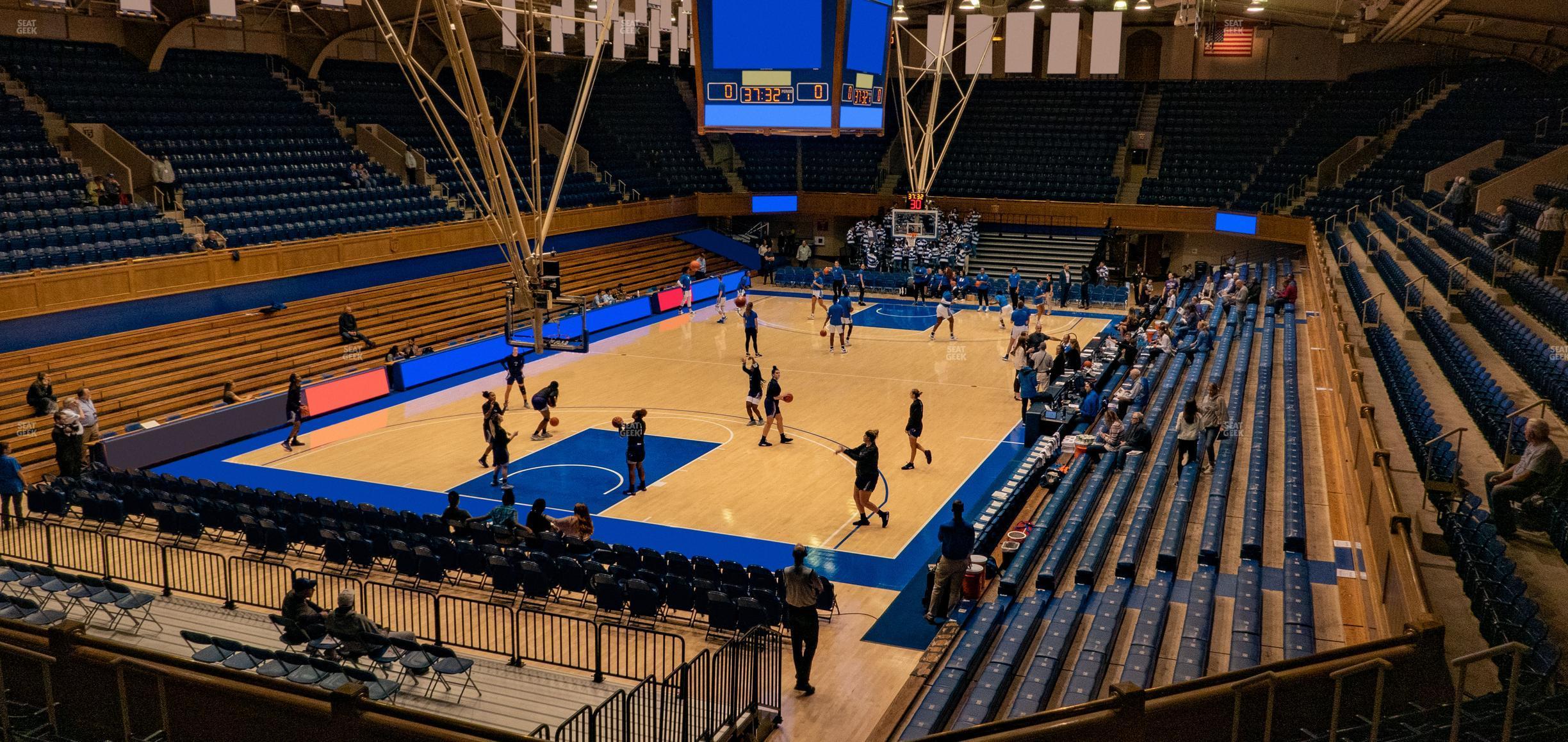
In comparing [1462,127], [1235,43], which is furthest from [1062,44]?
[1235,43]

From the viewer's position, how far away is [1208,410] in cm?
1569

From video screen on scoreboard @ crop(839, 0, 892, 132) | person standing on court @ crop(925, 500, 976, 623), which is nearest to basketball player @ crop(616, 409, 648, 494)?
person standing on court @ crop(925, 500, 976, 623)

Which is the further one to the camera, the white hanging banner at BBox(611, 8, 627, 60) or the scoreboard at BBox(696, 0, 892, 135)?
the white hanging banner at BBox(611, 8, 627, 60)

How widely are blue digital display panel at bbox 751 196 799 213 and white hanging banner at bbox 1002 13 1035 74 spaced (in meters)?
11.8

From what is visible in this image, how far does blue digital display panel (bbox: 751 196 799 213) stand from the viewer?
4497cm

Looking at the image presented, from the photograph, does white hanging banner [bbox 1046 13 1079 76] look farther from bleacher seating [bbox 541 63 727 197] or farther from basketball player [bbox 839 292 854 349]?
bleacher seating [bbox 541 63 727 197]

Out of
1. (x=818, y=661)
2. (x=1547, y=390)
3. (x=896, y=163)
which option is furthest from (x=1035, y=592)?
(x=896, y=163)

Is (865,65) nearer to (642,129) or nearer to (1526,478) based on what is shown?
(1526,478)

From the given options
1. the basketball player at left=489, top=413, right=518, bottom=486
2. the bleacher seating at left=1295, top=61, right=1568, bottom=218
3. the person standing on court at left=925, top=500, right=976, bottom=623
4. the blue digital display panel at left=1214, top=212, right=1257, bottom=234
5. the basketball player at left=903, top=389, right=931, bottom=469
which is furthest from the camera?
the blue digital display panel at left=1214, top=212, right=1257, bottom=234

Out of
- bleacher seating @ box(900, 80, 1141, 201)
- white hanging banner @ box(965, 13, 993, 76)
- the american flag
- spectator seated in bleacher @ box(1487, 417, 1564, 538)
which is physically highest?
the american flag

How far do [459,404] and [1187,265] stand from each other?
94.4ft

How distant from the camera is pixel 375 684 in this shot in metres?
10.0

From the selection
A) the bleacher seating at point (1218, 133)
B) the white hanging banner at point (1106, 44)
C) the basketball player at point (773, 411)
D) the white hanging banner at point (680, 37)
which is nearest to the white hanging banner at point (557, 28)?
the white hanging banner at point (680, 37)

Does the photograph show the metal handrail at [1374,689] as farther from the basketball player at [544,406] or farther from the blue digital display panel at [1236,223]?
the blue digital display panel at [1236,223]
